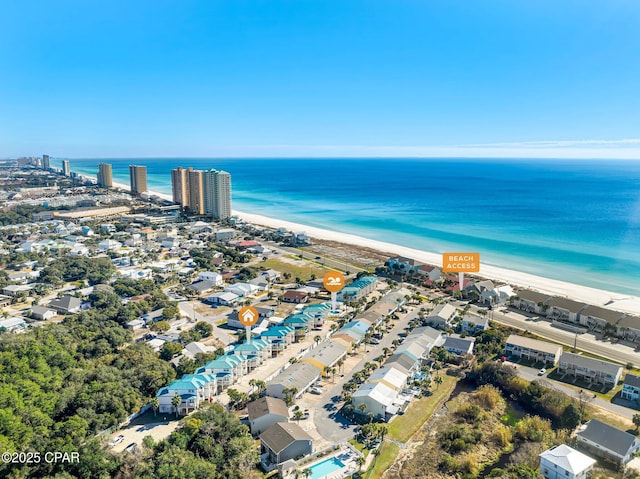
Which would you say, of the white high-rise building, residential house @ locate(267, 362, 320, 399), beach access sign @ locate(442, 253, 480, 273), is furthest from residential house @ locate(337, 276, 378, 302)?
the white high-rise building

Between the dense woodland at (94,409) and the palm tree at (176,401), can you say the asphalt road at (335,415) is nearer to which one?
the dense woodland at (94,409)

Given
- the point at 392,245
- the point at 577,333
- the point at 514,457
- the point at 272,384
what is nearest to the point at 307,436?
the point at 272,384

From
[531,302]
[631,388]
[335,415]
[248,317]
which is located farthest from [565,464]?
[531,302]

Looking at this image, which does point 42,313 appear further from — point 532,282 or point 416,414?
point 532,282

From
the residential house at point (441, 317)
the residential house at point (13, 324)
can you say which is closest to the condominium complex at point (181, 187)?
the residential house at point (13, 324)

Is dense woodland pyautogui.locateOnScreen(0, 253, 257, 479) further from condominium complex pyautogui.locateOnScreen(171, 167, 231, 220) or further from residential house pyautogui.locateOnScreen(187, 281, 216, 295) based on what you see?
condominium complex pyautogui.locateOnScreen(171, 167, 231, 220)

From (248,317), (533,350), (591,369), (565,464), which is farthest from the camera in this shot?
(248,317)

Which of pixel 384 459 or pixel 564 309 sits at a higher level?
pixel 564 309
